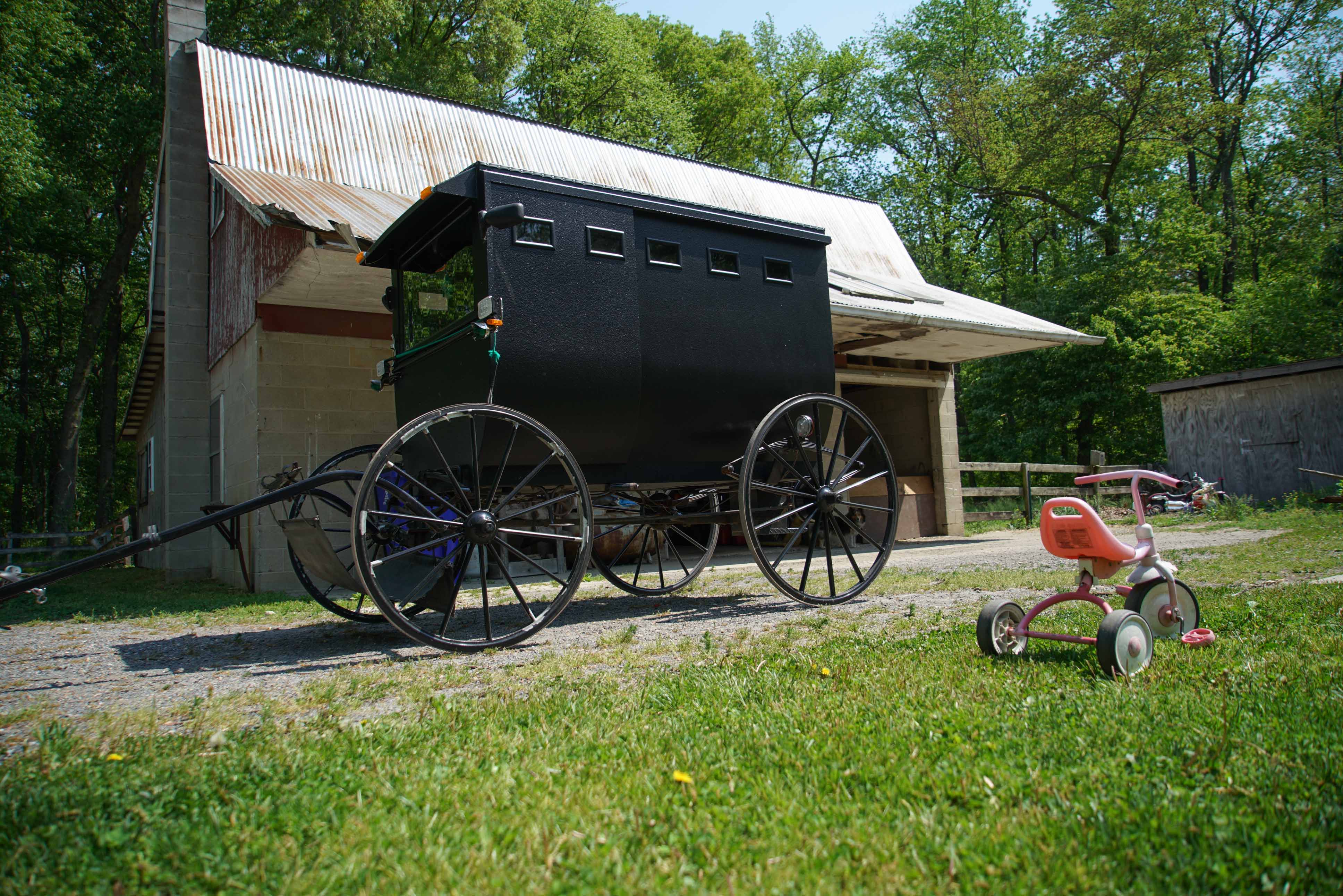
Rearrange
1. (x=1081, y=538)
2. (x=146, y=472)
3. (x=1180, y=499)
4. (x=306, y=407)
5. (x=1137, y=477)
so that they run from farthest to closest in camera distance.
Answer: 1. (x=146, y=472)
2. (x=1180, y=499)
3. (x=306, y=407)
4. (x=1137, y=477)
5. (x=1081, y=538)

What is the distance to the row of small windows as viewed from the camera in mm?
4590

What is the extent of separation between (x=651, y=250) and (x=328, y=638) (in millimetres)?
2976

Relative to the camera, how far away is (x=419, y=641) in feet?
13.0

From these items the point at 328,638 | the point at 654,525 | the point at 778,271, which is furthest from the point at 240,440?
the point at 778,271

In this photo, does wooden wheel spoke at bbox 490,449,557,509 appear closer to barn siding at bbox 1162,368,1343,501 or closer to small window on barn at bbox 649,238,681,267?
small window on barn at bbox 649,238,681,267

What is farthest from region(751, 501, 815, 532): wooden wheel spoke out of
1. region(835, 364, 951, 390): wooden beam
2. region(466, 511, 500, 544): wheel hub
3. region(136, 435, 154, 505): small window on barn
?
region(136, 435, 154, 505): small window on barn

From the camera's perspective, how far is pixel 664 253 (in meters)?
5.15

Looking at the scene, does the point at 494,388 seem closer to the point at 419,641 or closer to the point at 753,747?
the point at 419,641

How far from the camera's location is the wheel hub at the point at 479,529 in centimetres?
417

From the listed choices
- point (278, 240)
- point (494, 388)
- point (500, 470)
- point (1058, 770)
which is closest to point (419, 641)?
point (500, 470)

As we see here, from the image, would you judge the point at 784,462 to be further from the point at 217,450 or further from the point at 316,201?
the point at 217,450

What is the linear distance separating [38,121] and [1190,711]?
26293 mm

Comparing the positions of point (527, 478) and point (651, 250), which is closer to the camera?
point (527, 478)

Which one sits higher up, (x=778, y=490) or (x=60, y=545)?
(x=778, y=490)
